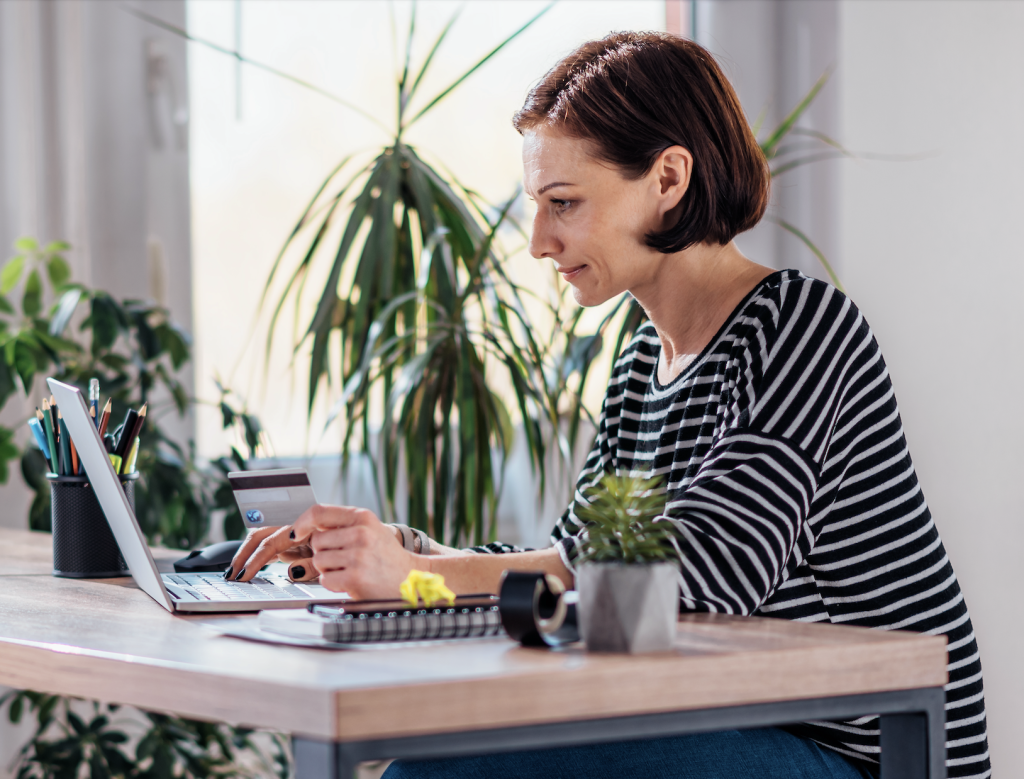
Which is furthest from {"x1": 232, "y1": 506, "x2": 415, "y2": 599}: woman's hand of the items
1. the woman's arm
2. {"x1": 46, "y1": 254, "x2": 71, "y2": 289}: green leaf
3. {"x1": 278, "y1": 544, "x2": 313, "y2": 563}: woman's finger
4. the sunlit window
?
the sunlit window

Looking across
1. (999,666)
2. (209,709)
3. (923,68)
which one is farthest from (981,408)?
(209,709)

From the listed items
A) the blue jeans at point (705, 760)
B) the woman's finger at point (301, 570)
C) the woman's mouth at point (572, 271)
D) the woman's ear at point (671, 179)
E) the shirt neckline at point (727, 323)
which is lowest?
the blue jeans at point (705, 760)

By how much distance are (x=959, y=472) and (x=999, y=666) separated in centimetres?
41

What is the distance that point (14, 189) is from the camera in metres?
2.09

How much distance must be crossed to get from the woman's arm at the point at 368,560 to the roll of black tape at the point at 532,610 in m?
0.17

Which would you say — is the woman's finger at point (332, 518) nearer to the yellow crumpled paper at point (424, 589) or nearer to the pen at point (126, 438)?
the yellow crumpled paper at point (424, 589)

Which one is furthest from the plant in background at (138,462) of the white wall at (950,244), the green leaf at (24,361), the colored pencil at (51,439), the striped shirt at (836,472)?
the white wall at (950,244)

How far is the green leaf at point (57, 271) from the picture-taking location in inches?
76.3

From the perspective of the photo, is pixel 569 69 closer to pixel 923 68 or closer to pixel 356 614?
pixel 356 614

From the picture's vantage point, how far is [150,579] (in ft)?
3.44

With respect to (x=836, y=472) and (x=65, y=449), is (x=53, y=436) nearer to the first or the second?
(x=65, y=449)

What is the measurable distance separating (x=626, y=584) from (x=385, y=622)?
0.17m

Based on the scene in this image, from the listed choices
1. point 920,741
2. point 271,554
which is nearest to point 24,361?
point 271,554

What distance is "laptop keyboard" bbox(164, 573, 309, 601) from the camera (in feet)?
3.41
